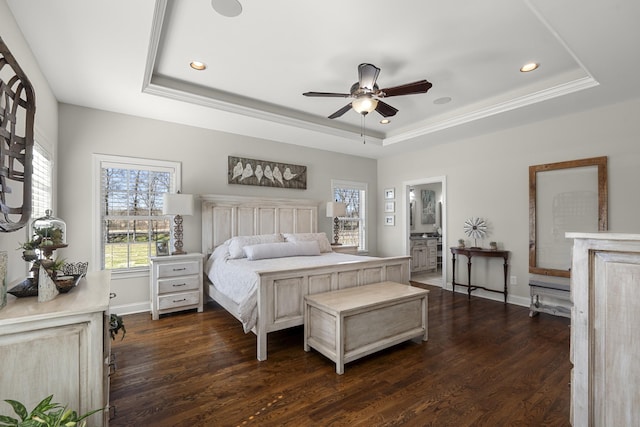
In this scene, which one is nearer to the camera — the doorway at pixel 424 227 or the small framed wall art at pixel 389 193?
the doorway at pixel 424 227

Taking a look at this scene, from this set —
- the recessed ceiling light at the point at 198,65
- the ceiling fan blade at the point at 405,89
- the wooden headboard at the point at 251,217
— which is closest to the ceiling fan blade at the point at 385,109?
the ceiling fan blade at the point at 405,89

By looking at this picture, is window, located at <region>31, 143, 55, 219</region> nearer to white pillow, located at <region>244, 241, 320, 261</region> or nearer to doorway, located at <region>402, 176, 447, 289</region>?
white pillow, located at <region>244, 241, 320, 261</region>

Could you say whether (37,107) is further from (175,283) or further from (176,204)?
(175,283)

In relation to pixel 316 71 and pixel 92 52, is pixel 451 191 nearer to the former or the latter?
pixel 316 71

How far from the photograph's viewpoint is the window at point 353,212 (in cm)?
623

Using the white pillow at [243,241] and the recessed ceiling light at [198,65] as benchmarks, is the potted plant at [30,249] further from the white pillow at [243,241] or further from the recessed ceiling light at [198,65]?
the white pillow at [243,241]

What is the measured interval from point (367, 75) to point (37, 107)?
2974 millimetres

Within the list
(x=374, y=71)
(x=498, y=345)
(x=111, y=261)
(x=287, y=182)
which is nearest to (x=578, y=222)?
(x=498, y=345)

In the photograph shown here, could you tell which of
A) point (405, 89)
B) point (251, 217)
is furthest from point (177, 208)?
point (405, 89)

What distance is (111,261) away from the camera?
3994 mm

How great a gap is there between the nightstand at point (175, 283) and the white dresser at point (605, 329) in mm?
3903

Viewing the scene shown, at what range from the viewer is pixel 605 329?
1262 millimetres

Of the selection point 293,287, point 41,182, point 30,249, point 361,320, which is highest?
point 41,182

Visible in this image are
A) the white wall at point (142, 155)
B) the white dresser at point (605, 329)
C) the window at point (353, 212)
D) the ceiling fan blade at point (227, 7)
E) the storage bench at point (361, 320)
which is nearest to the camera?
the white dresser at point (605, 329)
